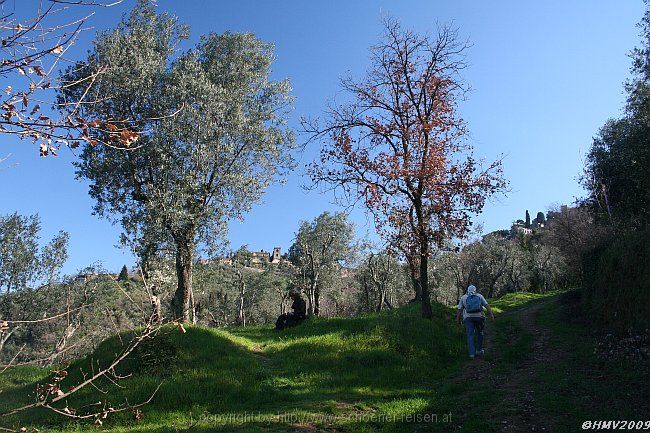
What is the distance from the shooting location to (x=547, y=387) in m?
10.5

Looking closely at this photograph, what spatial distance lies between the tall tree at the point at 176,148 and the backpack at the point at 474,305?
13.8 meters

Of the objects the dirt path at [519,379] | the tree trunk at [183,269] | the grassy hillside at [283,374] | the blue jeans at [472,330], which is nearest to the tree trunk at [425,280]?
the grassy hillside at [283,374]

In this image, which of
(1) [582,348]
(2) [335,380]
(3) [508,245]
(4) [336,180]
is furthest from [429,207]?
(3) [508,245]

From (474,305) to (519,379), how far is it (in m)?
3.60

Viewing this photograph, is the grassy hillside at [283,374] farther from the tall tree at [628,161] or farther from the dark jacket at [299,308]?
the tall tree at [628,161]

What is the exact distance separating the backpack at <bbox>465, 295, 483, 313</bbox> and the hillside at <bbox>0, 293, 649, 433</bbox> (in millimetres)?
1598

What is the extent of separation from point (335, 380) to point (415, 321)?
246 inches

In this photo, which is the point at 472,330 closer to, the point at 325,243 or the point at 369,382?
the point at 369,382

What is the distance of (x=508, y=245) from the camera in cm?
7794

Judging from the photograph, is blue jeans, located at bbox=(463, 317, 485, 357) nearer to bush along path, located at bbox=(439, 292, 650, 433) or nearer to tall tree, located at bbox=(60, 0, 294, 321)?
bush along path, located at bbox=(439, 292, 650, 433)

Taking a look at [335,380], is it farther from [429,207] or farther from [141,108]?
[141,108]

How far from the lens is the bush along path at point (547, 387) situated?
27.9 feet

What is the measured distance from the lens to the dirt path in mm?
8586

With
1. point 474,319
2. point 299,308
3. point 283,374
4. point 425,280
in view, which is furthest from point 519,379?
point 299,308
